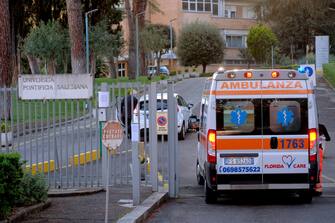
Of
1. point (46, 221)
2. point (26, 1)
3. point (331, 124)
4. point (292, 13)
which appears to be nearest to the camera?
point (46, 221)

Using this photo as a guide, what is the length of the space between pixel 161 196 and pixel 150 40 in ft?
190

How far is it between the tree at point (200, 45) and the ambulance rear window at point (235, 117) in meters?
73.0

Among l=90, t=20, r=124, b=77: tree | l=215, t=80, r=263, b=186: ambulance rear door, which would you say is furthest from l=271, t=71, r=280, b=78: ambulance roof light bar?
l=90, t=20, r=124, b=77: tree

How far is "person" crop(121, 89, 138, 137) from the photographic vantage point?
13.5 metres

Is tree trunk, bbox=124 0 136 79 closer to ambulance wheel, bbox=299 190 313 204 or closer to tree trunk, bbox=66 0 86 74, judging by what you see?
tree trunk, bbox=66 0 86 74

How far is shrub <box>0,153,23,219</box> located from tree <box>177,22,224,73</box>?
249 ft

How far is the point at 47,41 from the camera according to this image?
150 feet

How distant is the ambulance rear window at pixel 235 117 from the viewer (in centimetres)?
1233

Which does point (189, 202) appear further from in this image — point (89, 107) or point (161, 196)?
point (89, 107)

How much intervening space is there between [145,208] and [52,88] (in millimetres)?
3452

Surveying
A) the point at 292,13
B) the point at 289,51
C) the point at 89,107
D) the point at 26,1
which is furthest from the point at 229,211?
the point at 289,51

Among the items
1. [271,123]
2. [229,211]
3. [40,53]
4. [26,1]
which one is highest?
[26,1]

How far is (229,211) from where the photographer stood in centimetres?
1212

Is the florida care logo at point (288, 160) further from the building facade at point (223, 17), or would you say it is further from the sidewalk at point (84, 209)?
the building facade at point (223, 17)
